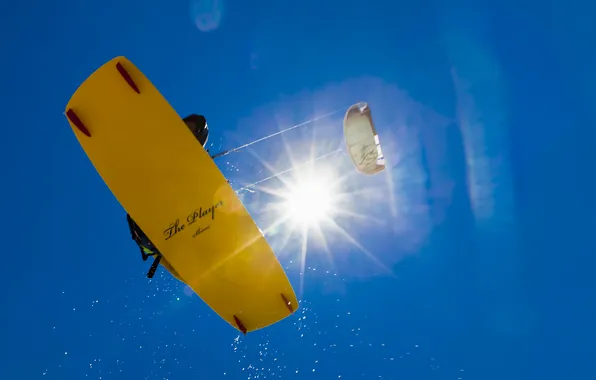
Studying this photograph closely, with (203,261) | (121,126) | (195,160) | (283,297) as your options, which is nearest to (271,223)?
(283,297)

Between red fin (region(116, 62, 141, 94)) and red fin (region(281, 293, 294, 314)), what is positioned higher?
red fin (region(116, 62, 141, 94))

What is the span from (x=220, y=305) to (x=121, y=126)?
2.33 m

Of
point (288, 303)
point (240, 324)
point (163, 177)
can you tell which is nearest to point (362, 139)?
point (288, 303)

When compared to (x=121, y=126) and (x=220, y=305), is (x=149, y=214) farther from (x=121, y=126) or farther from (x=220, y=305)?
(x=220, y=305)

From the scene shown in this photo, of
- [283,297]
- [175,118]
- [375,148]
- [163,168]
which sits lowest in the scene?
[283,297]

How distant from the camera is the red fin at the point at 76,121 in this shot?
14.8ft

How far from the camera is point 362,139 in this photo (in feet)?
20.3

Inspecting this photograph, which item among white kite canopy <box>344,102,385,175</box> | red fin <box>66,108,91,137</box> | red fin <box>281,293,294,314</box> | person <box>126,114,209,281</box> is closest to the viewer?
red fin <box>66,108,91,137</box>

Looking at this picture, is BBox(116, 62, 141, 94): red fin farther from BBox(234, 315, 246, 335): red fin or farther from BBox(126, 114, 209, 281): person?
BBox(234, 315, 246, 335): red fin

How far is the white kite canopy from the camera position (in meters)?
6.07

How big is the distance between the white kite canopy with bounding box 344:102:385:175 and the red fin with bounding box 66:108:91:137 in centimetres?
303

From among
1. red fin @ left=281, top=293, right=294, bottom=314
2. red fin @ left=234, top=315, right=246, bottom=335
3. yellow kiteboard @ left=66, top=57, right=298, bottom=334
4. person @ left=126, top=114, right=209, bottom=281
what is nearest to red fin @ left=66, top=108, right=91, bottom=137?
yellow kiteboard @ left=66, top=57, right=298, bottom=334

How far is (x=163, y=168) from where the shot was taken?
15.7 feet

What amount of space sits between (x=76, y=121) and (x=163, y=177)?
3.07 ft
